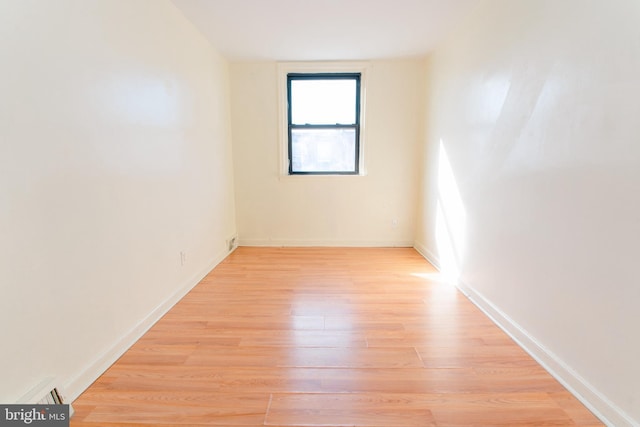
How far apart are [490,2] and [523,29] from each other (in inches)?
23.6

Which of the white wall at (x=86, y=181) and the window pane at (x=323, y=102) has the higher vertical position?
the window pane at (x=323, y=102)

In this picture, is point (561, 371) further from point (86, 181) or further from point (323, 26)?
point (323, 26)

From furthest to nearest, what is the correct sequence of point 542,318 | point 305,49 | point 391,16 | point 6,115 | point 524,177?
point 305,49 → point 391,16 → point 524,177 → point 542,318 → point 6,115

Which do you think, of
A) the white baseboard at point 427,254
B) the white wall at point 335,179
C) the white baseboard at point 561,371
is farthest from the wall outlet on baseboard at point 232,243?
the white baseboard at point 561,371

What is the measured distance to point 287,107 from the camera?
4.23 meters

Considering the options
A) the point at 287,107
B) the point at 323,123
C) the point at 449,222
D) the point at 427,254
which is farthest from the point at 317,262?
the point at 287,107

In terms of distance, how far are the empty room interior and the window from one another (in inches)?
24.3

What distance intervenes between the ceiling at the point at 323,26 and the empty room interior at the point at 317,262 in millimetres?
28

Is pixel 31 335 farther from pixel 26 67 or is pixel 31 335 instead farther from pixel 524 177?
pixel 524 177

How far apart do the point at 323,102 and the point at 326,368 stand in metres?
3.52

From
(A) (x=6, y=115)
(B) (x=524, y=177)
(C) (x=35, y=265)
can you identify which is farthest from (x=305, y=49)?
(C) (x=35, y=265)

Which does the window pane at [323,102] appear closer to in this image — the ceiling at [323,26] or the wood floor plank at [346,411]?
the ceiling at [323,26]

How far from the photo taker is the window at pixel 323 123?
13.9 feet

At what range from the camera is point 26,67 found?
1.27 metres
